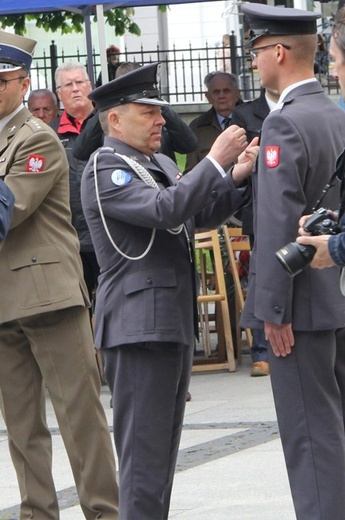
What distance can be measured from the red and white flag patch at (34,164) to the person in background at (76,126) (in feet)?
11.6

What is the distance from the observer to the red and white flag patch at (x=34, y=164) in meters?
5.16

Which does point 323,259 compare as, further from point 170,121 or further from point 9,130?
point 170,121

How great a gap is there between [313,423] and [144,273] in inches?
32.0

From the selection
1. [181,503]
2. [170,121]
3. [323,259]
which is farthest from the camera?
[170,121]

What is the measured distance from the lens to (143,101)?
4637 mm

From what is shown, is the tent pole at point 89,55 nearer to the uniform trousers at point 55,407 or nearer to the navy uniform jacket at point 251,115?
the navy uniform jacket at point 251,115

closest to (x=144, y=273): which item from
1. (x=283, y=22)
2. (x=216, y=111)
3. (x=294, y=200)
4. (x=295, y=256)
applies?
(x=294, y=200)

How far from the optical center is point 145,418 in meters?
4.55

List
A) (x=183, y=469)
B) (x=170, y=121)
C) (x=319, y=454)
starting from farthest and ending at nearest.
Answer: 1. (x=170, y=121)
2. (x=183, y=469)
3. (x=319, y=454)

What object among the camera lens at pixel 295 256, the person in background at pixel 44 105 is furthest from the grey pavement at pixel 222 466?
the person in background at pixel 44 105

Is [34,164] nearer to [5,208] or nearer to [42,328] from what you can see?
[5,208]

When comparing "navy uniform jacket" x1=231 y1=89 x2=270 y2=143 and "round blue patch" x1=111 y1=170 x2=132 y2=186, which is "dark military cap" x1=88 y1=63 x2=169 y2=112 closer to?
"round blue patch" x1=111 y1=170 x2=132 y2=186

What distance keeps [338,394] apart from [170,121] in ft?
14.4

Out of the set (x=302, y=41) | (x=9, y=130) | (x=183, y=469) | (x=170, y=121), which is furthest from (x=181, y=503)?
(x=170, y=121)
